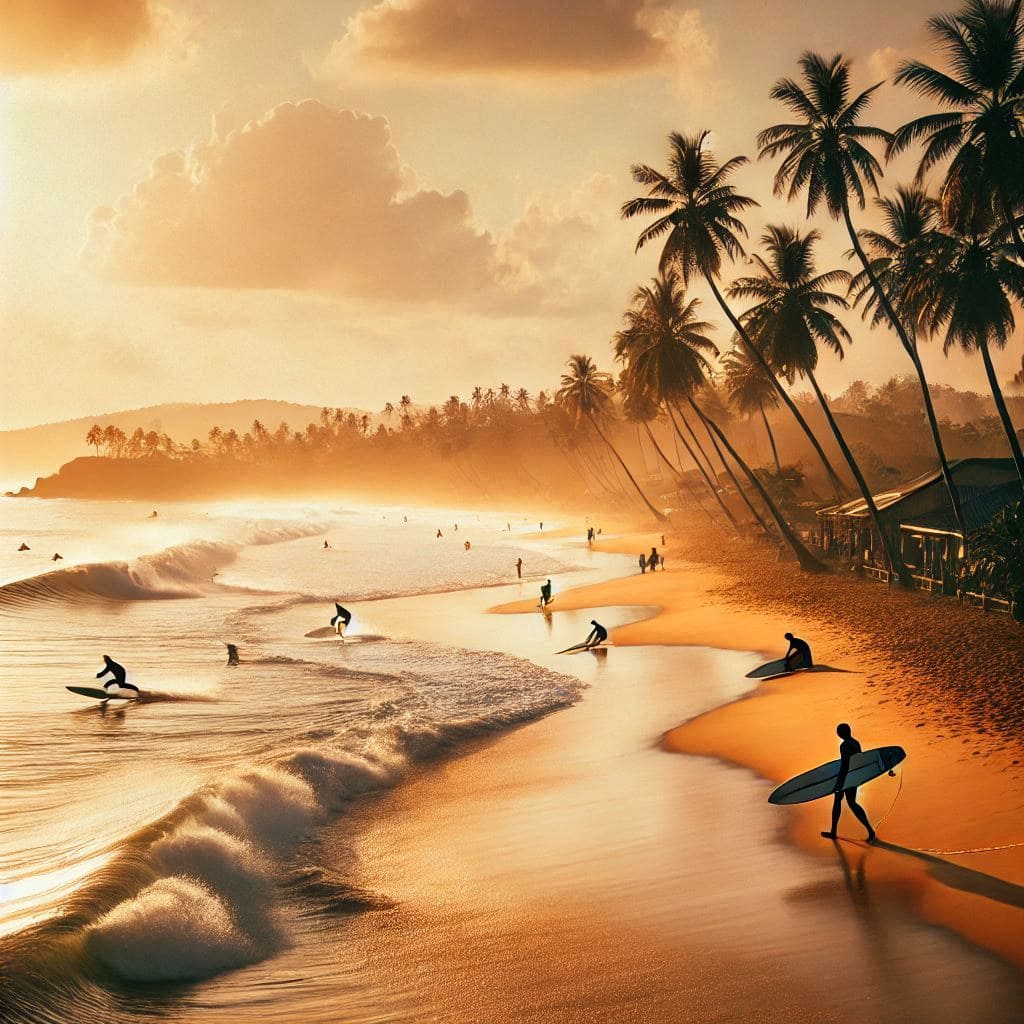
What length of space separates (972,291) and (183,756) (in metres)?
26.3

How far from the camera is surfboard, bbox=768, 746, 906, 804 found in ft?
37.0

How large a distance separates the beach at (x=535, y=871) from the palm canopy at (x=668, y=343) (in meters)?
34.5

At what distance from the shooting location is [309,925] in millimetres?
9961

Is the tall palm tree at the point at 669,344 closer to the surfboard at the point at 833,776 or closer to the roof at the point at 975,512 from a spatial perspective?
the roof at the point at 975,512

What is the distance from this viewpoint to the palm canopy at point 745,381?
72863 millimetres

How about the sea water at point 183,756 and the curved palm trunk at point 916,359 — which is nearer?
the sea water at point 183,756

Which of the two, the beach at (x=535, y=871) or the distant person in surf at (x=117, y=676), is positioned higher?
the distant person in surf at (x=117, y=676)

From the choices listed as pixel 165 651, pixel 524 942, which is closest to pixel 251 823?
pixel 524 942

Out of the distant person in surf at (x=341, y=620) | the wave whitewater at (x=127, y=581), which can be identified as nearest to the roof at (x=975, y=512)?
the distant person in surf at (x=341, y=620)

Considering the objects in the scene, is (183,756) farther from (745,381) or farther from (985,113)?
(745,381)

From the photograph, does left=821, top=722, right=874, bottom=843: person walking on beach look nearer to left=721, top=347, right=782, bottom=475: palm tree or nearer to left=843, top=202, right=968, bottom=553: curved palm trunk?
left=843, top=202, right=968, bottom=553: curved palm trunk

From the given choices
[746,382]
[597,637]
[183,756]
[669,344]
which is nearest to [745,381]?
[746,382]

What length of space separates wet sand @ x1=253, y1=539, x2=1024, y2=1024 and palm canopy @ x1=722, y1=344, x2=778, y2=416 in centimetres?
5999

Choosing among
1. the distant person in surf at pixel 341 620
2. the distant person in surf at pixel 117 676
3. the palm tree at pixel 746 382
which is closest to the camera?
the distant person in surf at pixel 117 676
